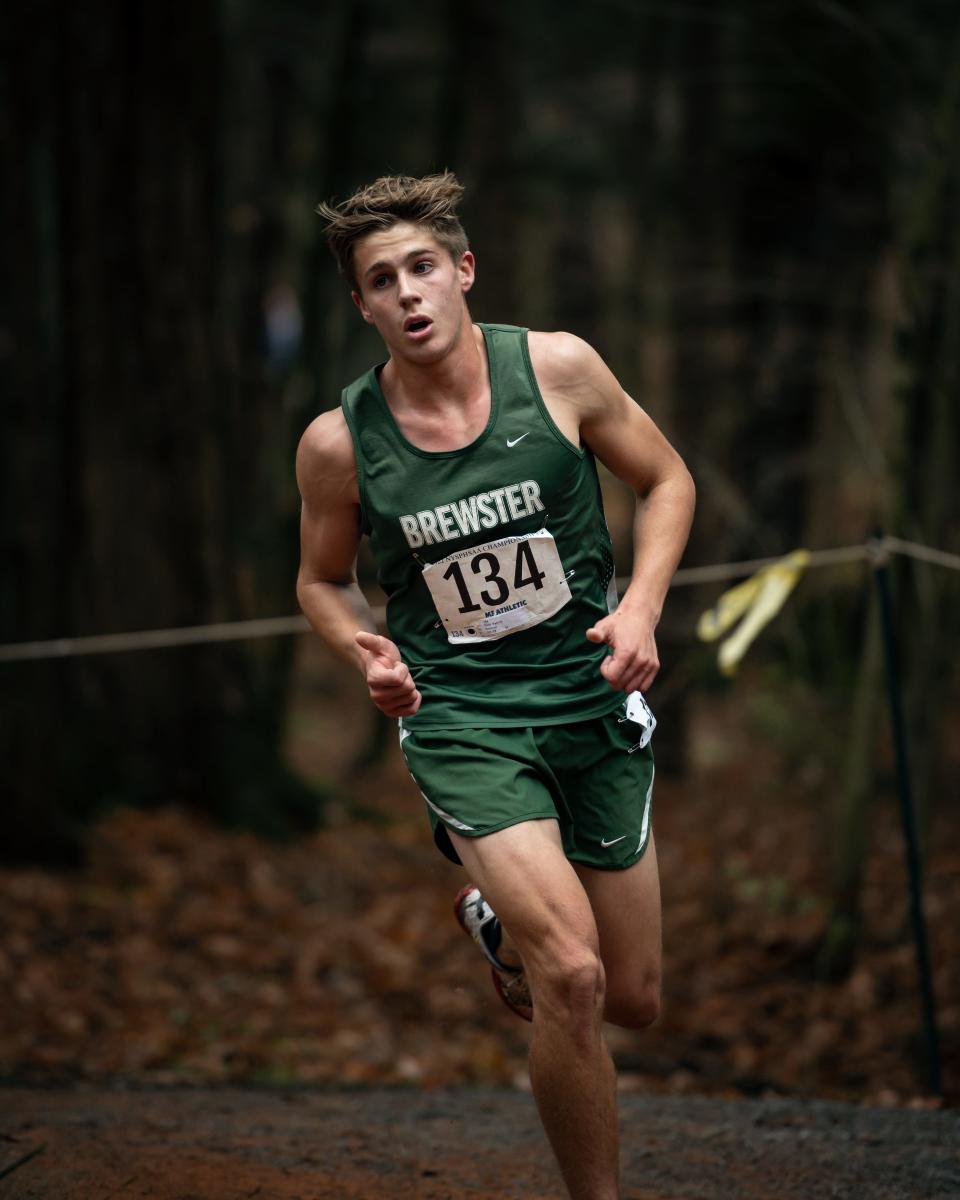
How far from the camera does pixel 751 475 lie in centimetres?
1505

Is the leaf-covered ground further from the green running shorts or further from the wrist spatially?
the wrist

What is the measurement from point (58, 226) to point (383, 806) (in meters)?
5.19

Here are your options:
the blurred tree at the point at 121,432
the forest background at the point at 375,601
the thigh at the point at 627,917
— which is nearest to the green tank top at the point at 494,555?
the thigh at the point at 627,917

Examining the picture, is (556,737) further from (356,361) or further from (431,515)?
(356,361)

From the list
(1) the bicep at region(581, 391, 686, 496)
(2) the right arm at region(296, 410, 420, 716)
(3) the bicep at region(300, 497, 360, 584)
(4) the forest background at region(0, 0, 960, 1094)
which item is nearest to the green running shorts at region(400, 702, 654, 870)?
(2) the right arm at region(296, 410, 420, 716)

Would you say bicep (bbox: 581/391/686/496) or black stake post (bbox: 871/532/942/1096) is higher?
bicep (bbox: 581/391/686/496)

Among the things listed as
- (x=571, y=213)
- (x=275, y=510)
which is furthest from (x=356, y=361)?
(x=275, y=510)

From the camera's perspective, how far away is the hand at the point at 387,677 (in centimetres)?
348

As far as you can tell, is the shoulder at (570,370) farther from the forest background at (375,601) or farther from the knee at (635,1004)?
the forest background at (375,601)

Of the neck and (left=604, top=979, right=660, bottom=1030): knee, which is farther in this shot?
(left=604, top=979, right=660, bottom=1030): knee

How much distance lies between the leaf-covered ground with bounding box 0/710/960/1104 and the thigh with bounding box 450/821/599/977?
3.10 meters

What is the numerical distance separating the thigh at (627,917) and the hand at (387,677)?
0.75m

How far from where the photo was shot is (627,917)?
396 cm

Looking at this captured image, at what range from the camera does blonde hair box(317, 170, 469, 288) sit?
12.5 ft
